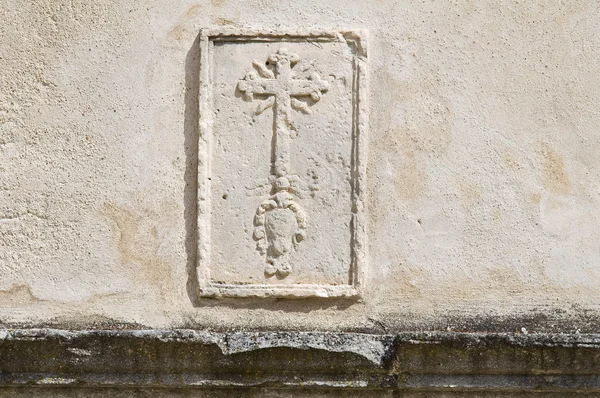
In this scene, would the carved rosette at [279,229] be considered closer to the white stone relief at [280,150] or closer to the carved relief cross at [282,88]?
the white stone relief at [280,150]

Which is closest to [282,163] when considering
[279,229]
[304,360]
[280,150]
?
[280,150]

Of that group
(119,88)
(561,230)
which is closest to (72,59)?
(119,88)

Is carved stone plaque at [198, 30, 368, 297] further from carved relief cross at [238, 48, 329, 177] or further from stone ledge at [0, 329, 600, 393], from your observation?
stone ledge at [0, 329, 600, 393]

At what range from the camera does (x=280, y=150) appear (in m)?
3.70

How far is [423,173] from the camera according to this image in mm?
3719

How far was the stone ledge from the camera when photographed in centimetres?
352

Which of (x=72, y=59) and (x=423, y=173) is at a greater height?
(x=72, y=59)

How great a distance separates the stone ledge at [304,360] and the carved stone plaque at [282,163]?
0.22m

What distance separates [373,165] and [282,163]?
352 millimetres

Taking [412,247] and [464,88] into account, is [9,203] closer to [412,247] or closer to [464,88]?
[412,247]

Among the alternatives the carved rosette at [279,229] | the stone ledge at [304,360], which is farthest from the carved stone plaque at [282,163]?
the stone ledge at [304,360]

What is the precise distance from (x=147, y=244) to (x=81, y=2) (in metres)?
0.99

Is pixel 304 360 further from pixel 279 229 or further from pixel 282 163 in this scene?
pixel 282 163

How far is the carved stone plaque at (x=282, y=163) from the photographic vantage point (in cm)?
367
